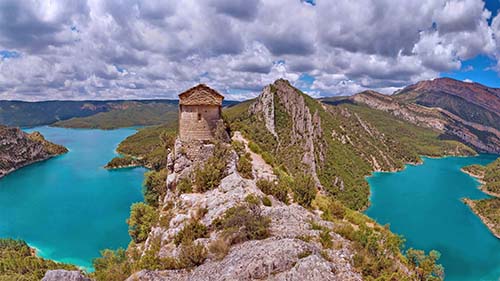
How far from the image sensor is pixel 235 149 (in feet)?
74.9

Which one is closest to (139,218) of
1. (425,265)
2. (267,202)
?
(267,202)

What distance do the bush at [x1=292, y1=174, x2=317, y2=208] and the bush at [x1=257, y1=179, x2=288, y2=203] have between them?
92 centimetres

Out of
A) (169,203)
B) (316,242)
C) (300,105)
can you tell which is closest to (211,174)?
(169,203)

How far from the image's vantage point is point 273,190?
18.2 m

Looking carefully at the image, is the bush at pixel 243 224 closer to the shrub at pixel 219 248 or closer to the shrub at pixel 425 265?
the shrub at pixel 219 248

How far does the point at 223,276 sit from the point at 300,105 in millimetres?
105278

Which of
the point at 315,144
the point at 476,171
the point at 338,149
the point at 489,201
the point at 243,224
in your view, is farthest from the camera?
the point at 476,171

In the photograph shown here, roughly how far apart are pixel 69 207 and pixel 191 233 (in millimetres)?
72086

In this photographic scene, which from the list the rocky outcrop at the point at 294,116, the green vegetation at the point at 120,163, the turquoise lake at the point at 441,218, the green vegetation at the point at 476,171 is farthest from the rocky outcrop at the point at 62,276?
the green vegetation at the point at 476,171

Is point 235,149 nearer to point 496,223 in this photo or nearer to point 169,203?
point 169,203

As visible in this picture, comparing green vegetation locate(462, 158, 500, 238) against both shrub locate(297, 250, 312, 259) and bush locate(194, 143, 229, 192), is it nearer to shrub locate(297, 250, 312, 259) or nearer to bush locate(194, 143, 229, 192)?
bush locate(194, 143, 229, 192)

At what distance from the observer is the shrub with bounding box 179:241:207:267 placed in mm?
11180

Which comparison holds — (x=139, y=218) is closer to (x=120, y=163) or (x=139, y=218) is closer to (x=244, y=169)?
(x=244, y=169)

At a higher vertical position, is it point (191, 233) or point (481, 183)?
point (191, 233)
